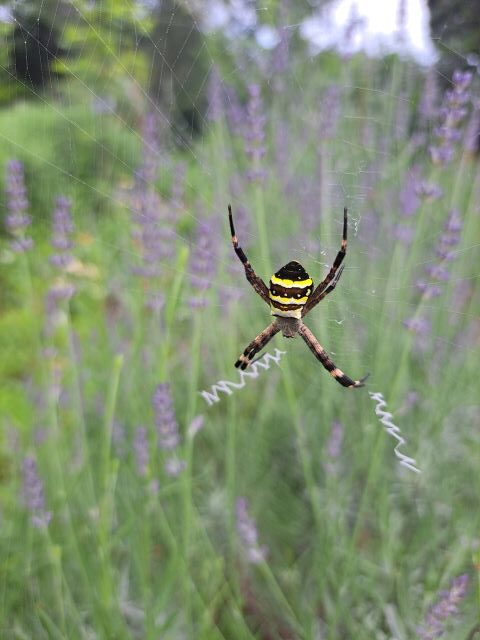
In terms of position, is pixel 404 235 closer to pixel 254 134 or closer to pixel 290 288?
pixel 254 134

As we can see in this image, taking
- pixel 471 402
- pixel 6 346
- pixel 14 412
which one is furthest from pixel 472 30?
pixel 6 346

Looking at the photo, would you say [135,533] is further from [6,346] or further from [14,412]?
[6,346]

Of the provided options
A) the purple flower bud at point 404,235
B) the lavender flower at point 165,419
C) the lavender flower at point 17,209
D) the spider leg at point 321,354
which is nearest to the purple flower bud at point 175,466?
the lavender flower at point 165,419

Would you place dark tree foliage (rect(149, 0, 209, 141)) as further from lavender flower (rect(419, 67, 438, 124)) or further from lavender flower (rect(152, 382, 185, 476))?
lavender flower (rect(419, 67, 438, 124))

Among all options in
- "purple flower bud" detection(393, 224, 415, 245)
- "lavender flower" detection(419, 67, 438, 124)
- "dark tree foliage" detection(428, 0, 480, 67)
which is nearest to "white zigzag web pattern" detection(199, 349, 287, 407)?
"purple flower bud" detection(393, 224, 415, 245)

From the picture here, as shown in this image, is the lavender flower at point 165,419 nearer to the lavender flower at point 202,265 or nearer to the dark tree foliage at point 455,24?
the lavender flower at point 202,265

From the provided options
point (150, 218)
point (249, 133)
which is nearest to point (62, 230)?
point (150, 218)
